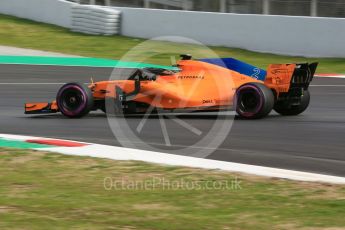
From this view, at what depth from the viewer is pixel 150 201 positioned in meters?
6.21

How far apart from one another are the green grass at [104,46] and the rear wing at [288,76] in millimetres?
9705

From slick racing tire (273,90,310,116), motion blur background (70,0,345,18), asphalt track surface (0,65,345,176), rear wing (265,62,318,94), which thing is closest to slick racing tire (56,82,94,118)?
asphalt track surface (0,65,345,176)

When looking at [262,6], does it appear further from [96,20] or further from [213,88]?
[213,88]

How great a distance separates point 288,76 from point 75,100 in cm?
325

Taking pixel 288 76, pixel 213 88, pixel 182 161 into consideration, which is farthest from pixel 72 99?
pixel 182 161

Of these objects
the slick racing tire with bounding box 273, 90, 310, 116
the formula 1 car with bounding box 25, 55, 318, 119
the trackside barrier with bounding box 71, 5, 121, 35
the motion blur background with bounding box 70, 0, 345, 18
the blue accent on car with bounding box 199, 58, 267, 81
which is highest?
the motion blur background with bounding box 70, 0, 345, 18

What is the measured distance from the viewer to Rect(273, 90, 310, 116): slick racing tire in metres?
11.0

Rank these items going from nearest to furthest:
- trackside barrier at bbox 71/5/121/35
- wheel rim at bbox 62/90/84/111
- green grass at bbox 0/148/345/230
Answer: green grass at bbox 0/148/345/230 → wheel rim at bbox 62/90/84/111 → trackside barrier at bbox 71/5/121/35

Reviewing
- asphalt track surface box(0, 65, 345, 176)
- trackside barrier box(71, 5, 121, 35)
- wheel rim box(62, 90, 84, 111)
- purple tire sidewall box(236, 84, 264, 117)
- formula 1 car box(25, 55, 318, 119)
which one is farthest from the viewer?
trackside barrier box(71, 5, 121, 35)

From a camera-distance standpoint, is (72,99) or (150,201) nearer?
(150,201)

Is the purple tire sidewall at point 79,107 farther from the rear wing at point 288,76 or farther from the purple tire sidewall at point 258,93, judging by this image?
the rear wing at point 288,76

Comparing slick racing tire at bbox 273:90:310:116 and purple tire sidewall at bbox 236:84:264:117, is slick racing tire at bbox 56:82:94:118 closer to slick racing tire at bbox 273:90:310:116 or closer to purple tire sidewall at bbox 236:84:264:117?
purple tire sidewall at bbox 236:84:264:117

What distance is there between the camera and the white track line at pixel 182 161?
23.0ft

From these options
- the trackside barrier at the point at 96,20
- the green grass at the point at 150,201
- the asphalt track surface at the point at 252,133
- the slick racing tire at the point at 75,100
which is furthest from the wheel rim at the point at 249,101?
the trackside barrier at the point at 96,20
